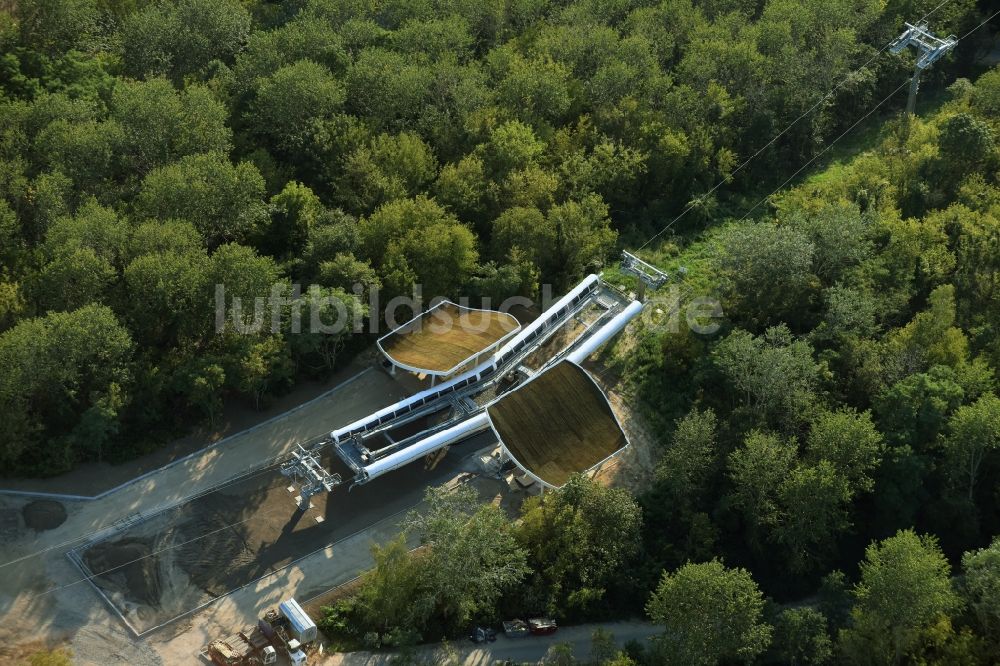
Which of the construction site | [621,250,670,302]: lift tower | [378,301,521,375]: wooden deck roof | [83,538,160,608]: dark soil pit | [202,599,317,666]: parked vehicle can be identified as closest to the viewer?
[202,599,317,666]: parked vehicle

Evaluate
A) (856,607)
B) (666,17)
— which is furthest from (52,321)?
(666,17)

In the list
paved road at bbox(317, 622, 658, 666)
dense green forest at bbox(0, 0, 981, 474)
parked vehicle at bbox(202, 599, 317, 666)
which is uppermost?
dense green forest at bbox(0, 0, 981, 474)

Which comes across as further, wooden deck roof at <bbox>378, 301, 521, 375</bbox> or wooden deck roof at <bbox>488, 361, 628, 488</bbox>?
wooden deck roof at <bbox>378, 301, 521, 375</bbox>

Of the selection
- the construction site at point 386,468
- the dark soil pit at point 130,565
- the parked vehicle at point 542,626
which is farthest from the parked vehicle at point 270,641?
the parked vehicle at point 542,626

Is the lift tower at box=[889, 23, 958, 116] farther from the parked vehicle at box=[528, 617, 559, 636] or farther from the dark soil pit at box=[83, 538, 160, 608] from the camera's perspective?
the dark soil pit at box=[83, 538, 160, 608]

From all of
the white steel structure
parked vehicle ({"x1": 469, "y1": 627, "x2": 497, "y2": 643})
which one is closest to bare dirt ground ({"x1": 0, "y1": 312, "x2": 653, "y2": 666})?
the white steel structure

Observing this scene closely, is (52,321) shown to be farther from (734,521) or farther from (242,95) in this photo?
(734,521)

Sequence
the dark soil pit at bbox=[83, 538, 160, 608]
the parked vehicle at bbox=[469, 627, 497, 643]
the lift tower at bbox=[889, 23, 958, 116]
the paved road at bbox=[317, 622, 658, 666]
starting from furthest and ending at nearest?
1. the lift tower at bbox=[889, 23, 958, 116]
2. the dark soil pit at bbox=[83, 538, 160, 608]
3. the parked vehicle at bbox=[469, 627, 497, 643]
4. the paved road at bbox=[317, 622, 658, 666]
